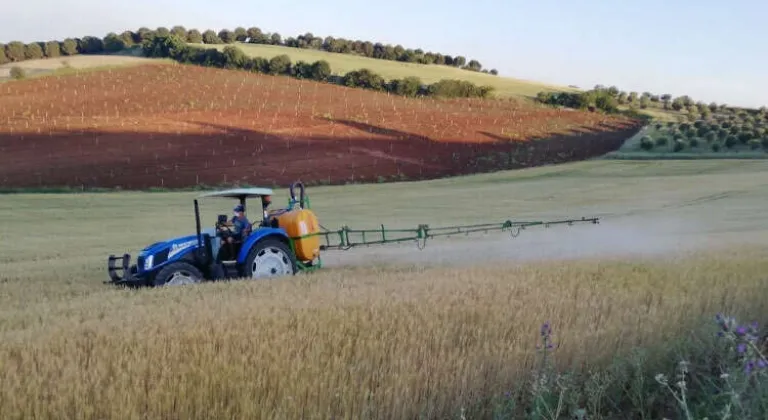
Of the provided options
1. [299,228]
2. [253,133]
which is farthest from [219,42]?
[299,228]

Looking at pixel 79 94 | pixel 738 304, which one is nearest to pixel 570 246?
pixel 738 304

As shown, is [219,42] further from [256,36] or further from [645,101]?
A: [645,101]

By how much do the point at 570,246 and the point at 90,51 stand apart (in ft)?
283

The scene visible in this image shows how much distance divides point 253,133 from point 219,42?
52079mm

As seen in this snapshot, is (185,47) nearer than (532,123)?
No

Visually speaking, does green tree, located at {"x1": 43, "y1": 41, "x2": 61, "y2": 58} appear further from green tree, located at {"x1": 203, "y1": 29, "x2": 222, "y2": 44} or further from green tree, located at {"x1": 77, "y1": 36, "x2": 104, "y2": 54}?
green tree, located at {"x1": 203, "y1": 29, "x2": 222, "y2": 44}

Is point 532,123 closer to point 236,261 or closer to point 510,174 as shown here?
point 510,174

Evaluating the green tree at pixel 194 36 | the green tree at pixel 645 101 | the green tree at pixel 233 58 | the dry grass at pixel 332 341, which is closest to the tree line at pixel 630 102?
the green tree at pixel 645 101

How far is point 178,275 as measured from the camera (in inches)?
502

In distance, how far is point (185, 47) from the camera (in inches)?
3324

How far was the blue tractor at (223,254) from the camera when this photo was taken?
1284cm

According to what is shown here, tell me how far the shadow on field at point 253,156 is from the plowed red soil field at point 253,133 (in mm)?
117

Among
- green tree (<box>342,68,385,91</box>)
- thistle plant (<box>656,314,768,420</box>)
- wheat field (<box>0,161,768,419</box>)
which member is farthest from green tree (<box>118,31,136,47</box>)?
thistle plant (<box>656,314,768,420</box>)

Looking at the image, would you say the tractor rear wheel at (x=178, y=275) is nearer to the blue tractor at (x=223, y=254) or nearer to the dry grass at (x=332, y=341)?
the blue tractor at (x=223, y=254)
